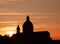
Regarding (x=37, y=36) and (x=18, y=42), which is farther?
(x=37, y=36)

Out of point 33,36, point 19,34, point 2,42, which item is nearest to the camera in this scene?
point 2,42

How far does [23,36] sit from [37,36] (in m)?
4.60

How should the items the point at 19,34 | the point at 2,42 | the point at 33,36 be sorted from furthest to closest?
1. the point at 19,34
2. the point at 33,36
3. the point at 2,42

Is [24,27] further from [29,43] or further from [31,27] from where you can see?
[29,43]

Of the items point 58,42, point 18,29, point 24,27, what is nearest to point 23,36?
point 24,27

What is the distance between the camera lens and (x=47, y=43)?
9112 cm

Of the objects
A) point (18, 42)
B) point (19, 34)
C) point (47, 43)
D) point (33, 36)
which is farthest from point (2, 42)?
point (19, 34)

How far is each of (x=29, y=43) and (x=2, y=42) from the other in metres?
6.70

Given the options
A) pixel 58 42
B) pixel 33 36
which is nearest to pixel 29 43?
pixel 58 42

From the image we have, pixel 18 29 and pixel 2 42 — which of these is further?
pixel 18 29

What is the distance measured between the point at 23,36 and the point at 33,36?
13.4 ft

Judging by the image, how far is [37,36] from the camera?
112562 mm

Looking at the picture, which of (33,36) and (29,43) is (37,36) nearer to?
(33,36)

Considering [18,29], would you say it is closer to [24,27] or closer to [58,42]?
[24,27]
